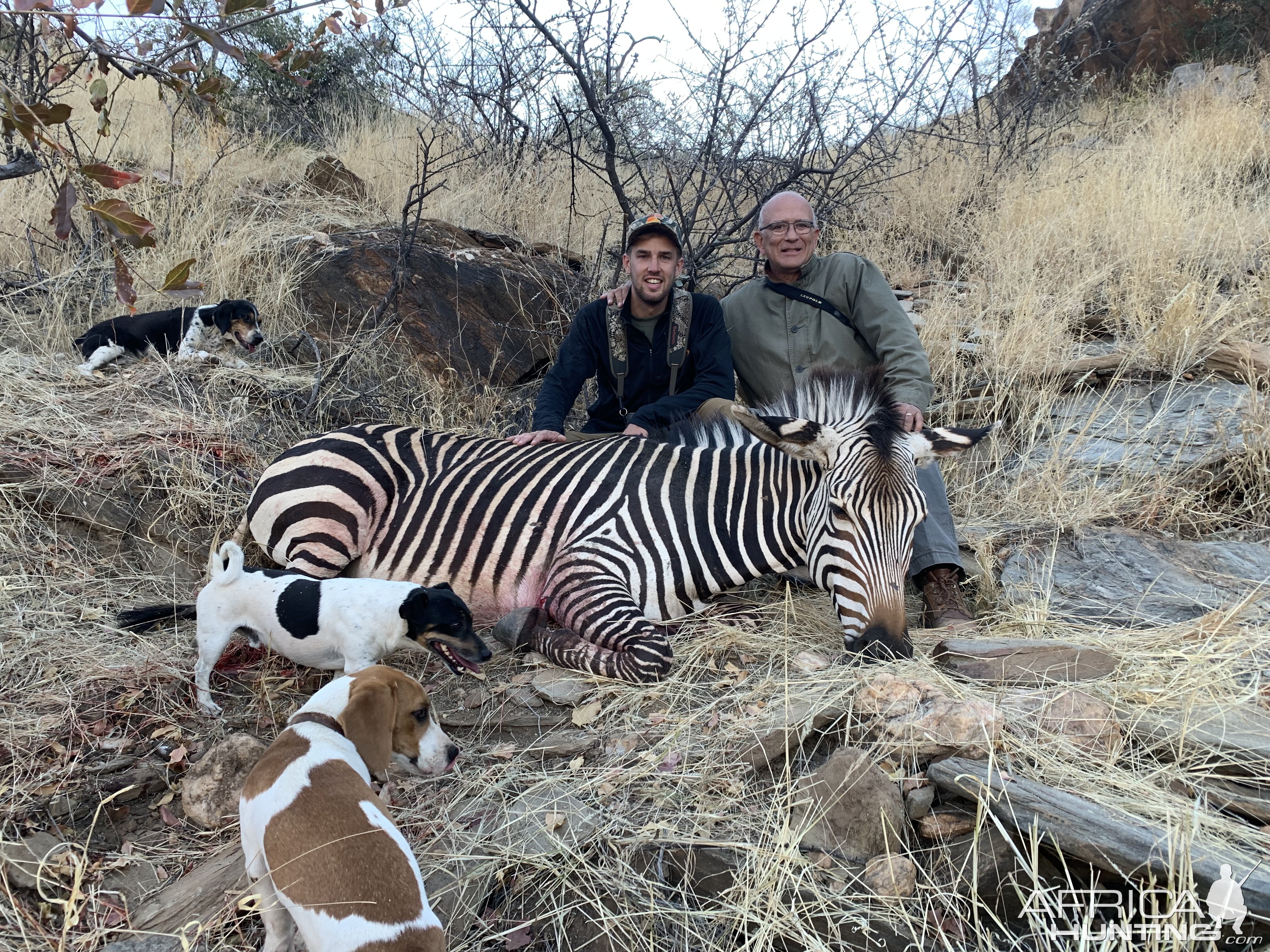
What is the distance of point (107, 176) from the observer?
1.98 meters

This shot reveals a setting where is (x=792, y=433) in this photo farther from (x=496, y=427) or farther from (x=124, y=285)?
(x=496, y=427)

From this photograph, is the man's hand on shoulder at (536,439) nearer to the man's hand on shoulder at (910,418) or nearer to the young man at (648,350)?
the young man at (648,350)

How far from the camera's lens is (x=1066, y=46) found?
15.0 meters

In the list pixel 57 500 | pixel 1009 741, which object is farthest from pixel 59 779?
pixel 1009 741

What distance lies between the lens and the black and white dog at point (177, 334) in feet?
18.3

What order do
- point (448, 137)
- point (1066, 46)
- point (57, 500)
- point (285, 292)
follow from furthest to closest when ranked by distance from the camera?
point (1066, 46), point (448, 137), point (285, 292), point (57, 500)

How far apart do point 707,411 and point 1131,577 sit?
236 cm

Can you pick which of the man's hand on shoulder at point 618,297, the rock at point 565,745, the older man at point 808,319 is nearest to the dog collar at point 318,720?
the rock at point 565,745

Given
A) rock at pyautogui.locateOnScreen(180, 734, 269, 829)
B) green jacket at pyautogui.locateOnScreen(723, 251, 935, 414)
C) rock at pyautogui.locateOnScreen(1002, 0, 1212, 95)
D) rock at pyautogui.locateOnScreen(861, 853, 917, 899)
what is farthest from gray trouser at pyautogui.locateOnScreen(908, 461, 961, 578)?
rock at pyautogui.locateOnScreen(1002, 0, 1212, 95)

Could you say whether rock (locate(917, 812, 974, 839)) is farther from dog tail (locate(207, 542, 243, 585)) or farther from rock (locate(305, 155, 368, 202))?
rock (locate(305, 155, 368, 202))

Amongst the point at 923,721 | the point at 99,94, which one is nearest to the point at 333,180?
the point at 99,94

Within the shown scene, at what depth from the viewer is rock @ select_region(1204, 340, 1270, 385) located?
5.55m

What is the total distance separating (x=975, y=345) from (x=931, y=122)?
16.3ft

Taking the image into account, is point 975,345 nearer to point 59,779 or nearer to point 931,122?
point 931,122
